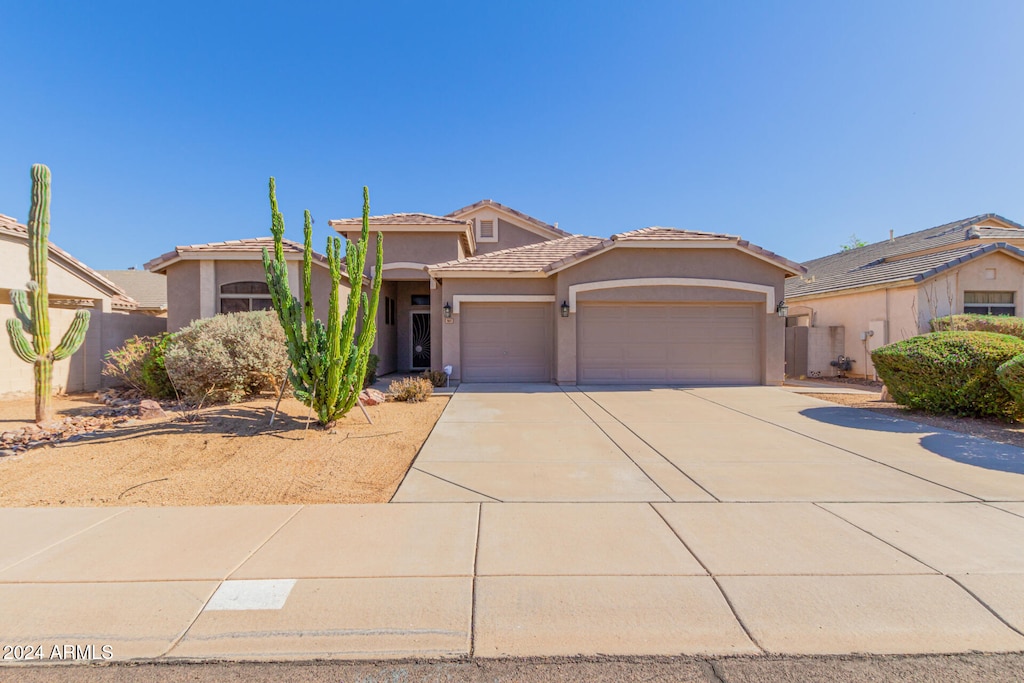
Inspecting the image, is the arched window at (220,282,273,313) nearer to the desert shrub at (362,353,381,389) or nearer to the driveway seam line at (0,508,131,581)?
the desert shrub at (362,353,381,389)

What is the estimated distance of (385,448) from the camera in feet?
21.6

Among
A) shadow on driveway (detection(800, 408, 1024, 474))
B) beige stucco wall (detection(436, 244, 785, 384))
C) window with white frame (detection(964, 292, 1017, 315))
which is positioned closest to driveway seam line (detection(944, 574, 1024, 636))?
shadow on driveway (detection(800, 408, 1024, 474))

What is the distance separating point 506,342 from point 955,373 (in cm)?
972

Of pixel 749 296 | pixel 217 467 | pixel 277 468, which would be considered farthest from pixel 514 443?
pixel 749 296

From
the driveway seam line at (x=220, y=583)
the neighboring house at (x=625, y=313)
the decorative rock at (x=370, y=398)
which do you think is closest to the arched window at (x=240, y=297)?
the neighboring house at (x=625, y=313)

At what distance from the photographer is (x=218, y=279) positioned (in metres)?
14.0

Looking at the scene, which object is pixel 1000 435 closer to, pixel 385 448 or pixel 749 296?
pixel 749 296

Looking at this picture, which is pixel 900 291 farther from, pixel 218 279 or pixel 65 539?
pixel 218 279

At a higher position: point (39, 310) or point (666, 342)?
point (39, 310)

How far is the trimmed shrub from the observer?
732 centimetres

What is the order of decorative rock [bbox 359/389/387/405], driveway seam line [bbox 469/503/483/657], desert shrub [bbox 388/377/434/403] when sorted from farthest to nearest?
desert shrub [bbox 388/377/434/403] < decorative rock [bbox 359/389/387/405] < driveway seam line [bbox 469/503/483/657]

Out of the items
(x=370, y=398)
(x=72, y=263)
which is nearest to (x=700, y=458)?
(x=370, y=398)

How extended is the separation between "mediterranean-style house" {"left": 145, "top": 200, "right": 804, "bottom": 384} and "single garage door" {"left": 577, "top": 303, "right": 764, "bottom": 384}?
1.1 inches

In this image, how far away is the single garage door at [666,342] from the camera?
43.9 ft
